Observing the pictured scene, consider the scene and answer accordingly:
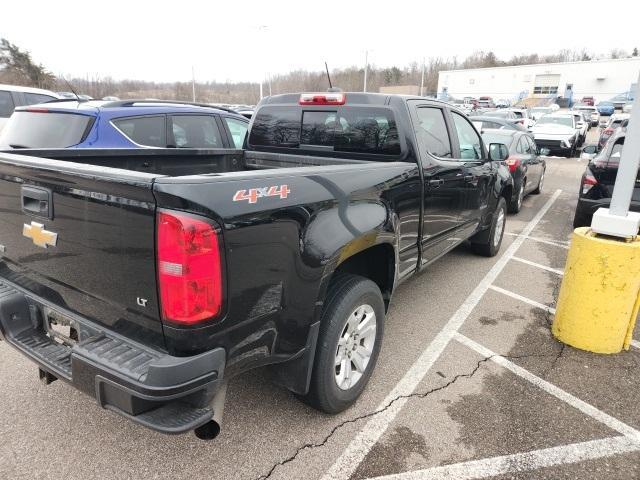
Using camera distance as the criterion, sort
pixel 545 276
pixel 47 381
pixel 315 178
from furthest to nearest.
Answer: pixel 545 276 → pixel 47 381 → pixel 315 178

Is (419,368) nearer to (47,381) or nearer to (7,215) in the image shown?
(47,381)

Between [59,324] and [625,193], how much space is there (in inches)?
158

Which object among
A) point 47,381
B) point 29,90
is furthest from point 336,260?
point 29,90

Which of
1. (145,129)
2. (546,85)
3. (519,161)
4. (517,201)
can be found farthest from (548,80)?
(145,129)

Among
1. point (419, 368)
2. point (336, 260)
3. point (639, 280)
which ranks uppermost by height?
point (336, 260)

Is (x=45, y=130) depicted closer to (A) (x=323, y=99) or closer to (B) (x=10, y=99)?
(A) (x=323, y=99)

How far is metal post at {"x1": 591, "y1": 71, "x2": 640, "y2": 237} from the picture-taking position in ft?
11.1

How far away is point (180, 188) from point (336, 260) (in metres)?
1.03

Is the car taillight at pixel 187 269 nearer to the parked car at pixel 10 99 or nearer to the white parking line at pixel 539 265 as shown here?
the white parking line at pixel 539 265

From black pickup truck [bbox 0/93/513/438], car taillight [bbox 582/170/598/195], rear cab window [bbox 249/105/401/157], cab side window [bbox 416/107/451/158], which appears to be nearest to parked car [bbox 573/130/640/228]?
car taillight [bbox 582/170/598/195]

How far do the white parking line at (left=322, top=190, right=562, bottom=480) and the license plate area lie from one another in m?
1.52

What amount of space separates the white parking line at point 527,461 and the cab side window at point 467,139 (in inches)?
108

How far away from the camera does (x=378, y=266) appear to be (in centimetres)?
332

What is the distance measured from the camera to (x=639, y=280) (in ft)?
11.5
